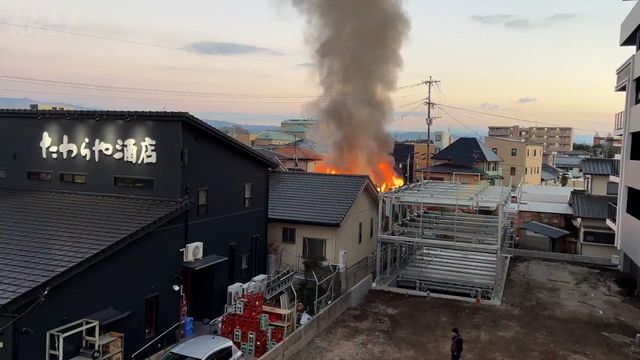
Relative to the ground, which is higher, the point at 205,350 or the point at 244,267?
the point at 244,267

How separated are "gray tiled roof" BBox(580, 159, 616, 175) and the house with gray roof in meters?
16.9

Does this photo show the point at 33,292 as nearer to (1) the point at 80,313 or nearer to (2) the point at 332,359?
(1) the point at 80,313

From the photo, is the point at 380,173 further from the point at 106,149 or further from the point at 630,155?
the point at 106,149

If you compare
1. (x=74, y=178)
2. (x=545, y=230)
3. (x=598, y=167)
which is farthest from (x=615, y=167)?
(x=74, y=178)

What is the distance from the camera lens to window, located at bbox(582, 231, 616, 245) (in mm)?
29406

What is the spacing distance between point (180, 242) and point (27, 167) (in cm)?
647

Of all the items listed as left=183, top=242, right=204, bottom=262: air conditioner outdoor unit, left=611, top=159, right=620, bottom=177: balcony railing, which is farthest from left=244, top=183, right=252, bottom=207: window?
left=611, top=159, right=620, bottom=177: balcony railing

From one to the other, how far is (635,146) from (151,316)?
21.8 m

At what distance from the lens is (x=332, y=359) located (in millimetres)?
14195

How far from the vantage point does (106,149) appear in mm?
15492

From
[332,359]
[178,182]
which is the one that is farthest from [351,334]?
[178,182]

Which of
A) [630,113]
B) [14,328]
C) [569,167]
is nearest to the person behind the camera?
[14,328]

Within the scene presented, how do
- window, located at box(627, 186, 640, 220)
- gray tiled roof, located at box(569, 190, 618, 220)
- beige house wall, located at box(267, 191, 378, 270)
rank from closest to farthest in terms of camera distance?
beige house wall, located at box(267, 191, 378, 270)
window, located at box(627, 186, 640, 220)
gray tiled roof, located at box(569, 190, 618, 220)

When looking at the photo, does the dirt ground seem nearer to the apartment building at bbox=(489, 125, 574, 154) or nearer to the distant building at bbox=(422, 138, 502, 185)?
the distant building at bbox=(422, 138, 502, 185)
